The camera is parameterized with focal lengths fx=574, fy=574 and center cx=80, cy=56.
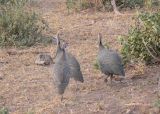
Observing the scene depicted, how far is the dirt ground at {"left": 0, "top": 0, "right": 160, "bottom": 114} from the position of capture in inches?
286

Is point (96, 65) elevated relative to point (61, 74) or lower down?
lower down

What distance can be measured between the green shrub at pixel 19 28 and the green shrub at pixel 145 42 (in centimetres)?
221

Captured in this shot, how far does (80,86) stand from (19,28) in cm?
288

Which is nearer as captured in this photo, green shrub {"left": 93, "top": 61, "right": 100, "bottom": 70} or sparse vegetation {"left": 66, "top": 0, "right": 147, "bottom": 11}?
green shrub {"left": 93, "top": 61, "right": 100, "bottom": 70}

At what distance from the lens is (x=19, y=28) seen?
10641mm

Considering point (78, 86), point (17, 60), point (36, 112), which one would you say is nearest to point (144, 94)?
point (78, 86)

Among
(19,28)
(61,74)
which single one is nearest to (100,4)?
(19,28)

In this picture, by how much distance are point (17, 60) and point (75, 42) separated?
1.58m

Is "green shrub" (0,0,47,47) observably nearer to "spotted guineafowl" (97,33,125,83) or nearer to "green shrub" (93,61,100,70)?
"green shrub" (93,61,100,70)

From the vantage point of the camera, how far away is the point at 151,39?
888cm

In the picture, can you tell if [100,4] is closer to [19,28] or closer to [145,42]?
[19,28]

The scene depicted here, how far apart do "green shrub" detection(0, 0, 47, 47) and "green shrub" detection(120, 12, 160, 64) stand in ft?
7.25

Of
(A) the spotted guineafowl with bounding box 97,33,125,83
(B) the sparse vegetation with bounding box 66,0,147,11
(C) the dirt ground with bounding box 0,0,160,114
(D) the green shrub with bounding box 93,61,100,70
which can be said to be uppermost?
(A) the spotted guineafowl with bounding box 97,33,125,83

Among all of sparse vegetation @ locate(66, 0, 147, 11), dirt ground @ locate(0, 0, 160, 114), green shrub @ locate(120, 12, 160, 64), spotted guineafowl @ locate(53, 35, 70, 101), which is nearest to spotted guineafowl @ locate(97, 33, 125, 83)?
dirt ground @ locate(0, 0, 160, 114)
